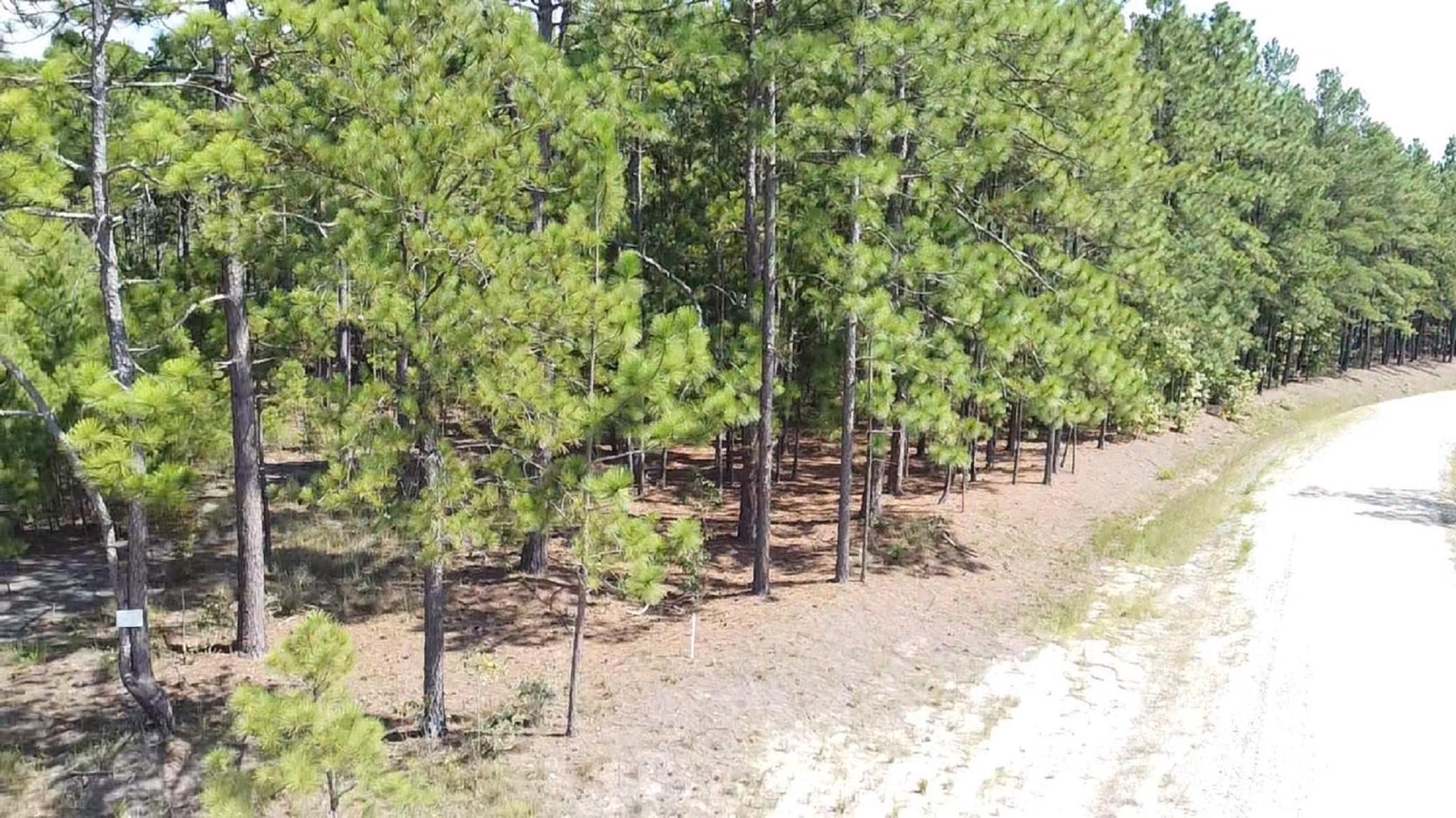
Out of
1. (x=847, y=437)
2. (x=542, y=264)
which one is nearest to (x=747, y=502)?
(x=847, y=437)

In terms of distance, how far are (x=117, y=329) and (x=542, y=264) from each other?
11.4ft

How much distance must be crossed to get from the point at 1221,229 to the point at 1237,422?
816 centimetres

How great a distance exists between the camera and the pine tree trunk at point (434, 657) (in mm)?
7840

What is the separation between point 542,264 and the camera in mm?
7512

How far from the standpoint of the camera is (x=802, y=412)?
1739cm

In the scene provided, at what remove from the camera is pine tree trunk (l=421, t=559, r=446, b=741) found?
25.7ft

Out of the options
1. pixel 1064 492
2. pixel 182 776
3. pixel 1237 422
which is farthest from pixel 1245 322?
pixel 182 776

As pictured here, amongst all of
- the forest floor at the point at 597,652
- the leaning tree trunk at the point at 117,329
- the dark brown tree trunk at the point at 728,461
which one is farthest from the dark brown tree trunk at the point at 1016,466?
the leaning tree trunk at the point at 117,329

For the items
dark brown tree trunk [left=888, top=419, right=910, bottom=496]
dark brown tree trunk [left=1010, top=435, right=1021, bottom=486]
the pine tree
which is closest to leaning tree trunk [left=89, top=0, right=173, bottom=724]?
the pine tree

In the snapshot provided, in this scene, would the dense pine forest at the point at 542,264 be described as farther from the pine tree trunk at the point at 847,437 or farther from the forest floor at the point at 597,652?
the forest floor at the point at 597,652

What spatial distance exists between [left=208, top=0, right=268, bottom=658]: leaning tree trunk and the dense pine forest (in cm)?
4

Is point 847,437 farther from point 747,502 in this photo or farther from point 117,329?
point 117,329

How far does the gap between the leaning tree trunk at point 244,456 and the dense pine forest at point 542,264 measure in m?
0.04

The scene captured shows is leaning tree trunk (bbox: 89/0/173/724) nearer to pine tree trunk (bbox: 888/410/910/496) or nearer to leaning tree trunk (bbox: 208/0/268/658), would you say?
leaning tree trunk (bbox: 208/0/268/658)
